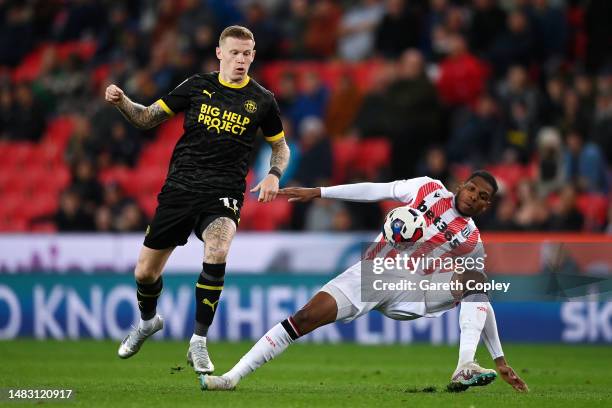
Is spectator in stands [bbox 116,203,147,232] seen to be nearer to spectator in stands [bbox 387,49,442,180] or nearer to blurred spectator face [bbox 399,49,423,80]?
spectator in stands [bbox 387,49,442,180]

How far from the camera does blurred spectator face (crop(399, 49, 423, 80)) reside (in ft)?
56.2

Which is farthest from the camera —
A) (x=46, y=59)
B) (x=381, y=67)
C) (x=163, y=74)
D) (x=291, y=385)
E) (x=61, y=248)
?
(x=46, y=59)

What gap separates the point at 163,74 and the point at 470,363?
1273 centimetres

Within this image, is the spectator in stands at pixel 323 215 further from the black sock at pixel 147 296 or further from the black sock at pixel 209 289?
the black sock at pixel 209 289

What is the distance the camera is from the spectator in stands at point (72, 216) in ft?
58.0

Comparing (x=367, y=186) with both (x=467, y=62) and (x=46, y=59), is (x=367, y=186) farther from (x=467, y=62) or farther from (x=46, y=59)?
(x=46, y=59)

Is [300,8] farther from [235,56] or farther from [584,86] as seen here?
[235,56]

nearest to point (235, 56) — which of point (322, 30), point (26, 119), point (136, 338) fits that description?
point (136, 338)

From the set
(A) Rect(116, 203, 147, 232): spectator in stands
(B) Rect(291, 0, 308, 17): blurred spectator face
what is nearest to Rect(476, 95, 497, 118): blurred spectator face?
(B) Rect(291, 0, 308, 17): blurred spectator face

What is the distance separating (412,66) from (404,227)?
8.89 metres

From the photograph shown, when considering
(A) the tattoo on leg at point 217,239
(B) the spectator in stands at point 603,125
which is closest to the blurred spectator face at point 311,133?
(B) the spectator in stands at point 603,125

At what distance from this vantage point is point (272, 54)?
20.1 metres

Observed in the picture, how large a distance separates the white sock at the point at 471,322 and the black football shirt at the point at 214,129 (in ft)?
6.71

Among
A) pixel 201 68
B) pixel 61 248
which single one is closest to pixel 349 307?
pixel 61 248
